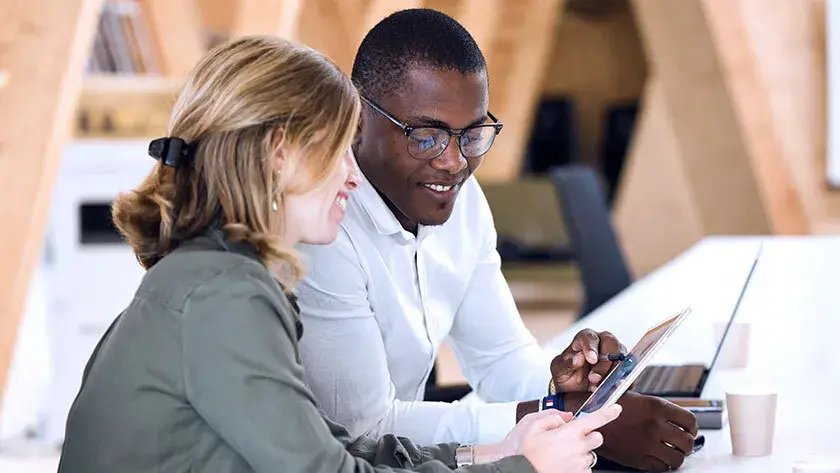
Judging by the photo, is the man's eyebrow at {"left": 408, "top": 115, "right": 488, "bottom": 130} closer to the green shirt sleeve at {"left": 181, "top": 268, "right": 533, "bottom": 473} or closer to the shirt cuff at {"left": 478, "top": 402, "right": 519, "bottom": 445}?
the shirt cuff at {"left": 478, "top": 402, "right": 519, "bottom": 445}

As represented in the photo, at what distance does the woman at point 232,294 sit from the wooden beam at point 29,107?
6.13 feet

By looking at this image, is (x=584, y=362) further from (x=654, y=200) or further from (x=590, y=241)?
(x=654, y=200)

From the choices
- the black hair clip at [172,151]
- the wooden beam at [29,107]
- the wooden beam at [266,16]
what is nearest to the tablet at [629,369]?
the black hair clip at [172,151]

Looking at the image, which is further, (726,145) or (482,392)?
(726,145)

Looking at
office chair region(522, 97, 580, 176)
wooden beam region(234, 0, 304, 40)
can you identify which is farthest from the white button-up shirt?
office chair region(522, 97, 580, 176)

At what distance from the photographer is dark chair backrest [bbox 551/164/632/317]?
4.46 m

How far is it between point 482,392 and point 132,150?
342 cm

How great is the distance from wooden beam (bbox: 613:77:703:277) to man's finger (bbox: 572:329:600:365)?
6.98 metres

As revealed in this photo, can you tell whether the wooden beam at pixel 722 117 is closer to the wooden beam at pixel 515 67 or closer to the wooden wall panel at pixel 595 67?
the wooden beam at pixel 515 67

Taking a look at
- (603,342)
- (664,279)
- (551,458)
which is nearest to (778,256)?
(664,279)

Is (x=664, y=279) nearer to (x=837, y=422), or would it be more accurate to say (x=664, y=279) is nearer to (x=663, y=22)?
(x=837, y=422)

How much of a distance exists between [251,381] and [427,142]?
678 mm

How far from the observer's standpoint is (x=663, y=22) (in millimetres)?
5801

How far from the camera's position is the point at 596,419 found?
1.54 metres
